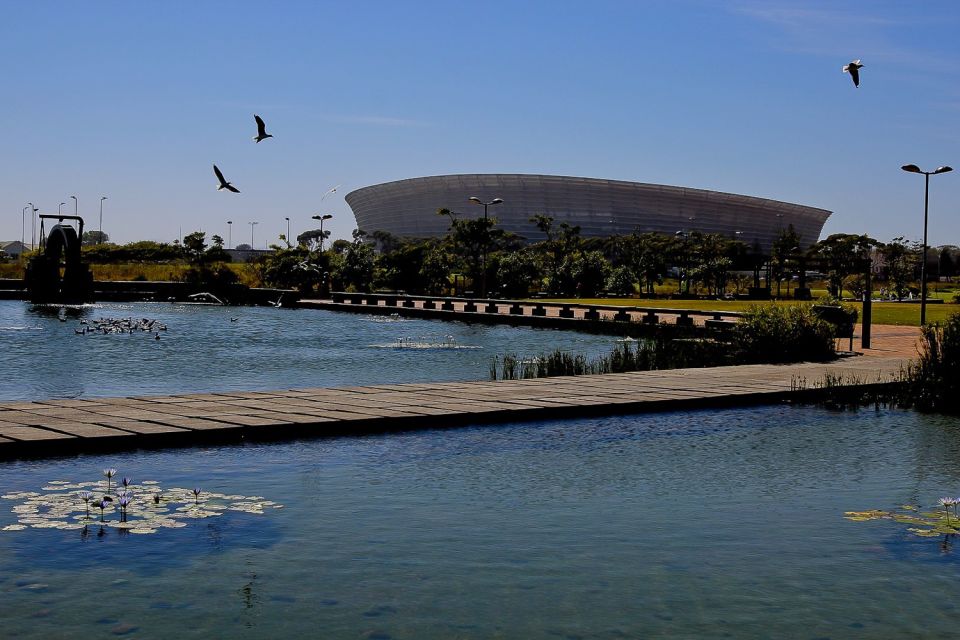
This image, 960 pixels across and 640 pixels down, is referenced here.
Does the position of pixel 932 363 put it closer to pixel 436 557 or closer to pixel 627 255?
pixel 436 557

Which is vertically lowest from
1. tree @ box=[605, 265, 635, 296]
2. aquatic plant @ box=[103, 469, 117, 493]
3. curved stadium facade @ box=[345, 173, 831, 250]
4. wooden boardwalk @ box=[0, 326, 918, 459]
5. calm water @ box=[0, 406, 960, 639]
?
calm water @ box=[0, 406, 960, 639]

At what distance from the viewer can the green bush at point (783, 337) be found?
19953 millimetres

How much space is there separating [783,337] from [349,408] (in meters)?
10.7

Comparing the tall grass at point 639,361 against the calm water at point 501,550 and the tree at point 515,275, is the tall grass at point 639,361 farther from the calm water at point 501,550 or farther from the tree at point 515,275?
the tree at point 515,275

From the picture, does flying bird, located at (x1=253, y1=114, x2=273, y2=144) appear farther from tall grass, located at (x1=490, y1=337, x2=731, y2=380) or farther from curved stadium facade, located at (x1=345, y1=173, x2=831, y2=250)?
curved stadium facade, located at (x1=345, y1=173, x2=831, y2=250)

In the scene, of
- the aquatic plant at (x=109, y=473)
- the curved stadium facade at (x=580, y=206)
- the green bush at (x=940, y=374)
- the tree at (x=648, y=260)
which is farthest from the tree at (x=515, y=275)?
the curved stadium facade at (x=580, y=206)

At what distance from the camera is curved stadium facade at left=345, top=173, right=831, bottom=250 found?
17238 centimetres

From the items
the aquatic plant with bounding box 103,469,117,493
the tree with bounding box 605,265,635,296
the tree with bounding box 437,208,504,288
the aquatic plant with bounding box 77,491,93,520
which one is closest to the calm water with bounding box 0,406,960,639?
the aquatic plant with bounding box 103,469,117,493

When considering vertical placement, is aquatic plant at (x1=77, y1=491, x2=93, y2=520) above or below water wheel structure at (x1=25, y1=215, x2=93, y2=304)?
below

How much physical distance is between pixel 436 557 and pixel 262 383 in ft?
41.2

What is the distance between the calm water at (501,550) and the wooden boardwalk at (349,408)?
0.29 meters

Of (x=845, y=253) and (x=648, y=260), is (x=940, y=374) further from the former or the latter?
(x=845, y=253)

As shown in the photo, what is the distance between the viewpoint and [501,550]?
707 cm

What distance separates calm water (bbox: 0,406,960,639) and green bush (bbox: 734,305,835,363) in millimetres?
9038
